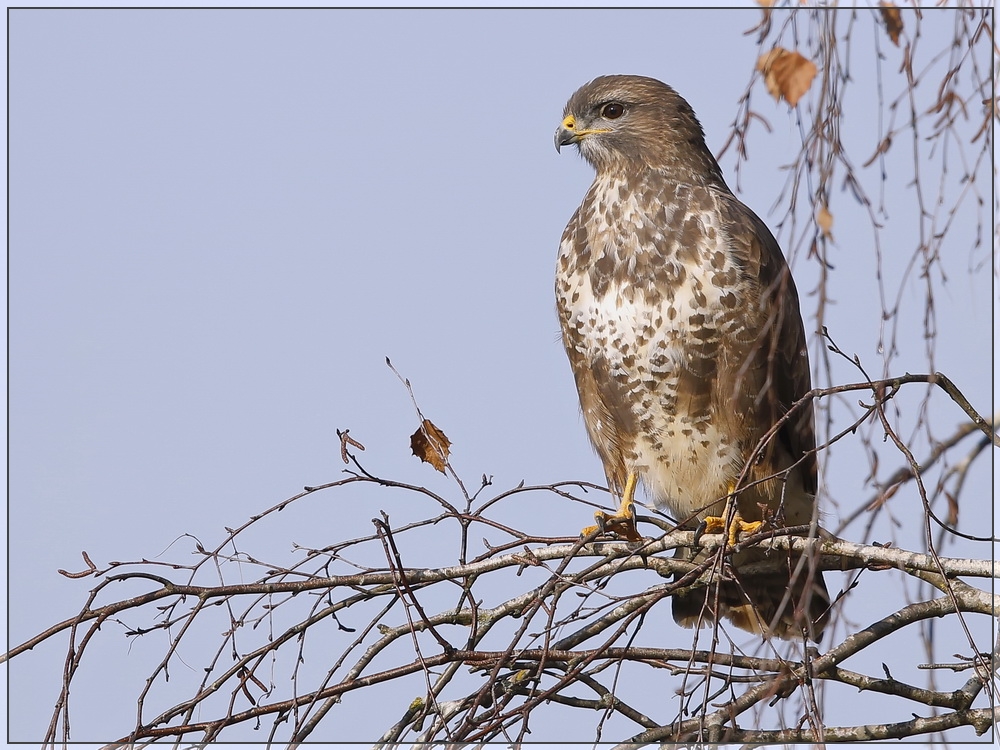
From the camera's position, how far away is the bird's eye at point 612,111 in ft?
15.9

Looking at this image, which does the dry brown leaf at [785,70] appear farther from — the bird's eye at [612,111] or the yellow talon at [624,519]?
the bird's eye at [612,111]

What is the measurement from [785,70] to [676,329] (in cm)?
237

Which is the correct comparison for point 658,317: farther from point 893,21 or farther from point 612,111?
point 893,21

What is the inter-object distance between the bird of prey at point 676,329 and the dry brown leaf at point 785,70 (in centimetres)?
224

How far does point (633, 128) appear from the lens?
480 cm

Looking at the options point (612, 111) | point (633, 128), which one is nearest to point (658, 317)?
point (633, 128)

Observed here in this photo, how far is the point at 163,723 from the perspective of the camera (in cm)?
285

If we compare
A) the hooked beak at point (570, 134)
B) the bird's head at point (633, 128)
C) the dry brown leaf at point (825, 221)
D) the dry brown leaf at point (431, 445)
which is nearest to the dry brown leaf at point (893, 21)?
the dry brown leaf at point (825, 221)

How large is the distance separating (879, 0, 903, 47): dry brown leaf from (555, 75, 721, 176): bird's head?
2.66 metres

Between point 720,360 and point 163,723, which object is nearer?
point 163,723

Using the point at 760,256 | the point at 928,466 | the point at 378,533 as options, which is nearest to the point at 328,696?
the point at 378,533

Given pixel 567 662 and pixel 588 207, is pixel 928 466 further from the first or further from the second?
pixel 588 207

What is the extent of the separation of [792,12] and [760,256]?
2.42 meters

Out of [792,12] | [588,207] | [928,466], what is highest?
[588,207]
